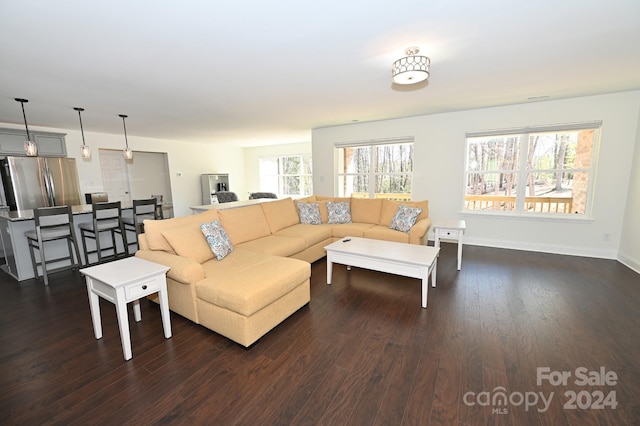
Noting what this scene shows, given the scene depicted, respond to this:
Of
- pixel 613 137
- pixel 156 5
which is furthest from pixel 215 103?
pixel 613 137

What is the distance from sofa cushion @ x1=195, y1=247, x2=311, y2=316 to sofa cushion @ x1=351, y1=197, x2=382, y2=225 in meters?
2.36

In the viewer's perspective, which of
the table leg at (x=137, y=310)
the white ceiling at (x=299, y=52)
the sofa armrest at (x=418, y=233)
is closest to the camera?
the white ceiling at (x=299, y=52)

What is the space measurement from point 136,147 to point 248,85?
5.32 metres

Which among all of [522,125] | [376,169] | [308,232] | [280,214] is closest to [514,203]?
[522,125]

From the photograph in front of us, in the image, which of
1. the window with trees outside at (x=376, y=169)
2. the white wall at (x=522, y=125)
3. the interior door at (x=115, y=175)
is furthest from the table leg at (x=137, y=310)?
the interior door at (x=115, y=175)

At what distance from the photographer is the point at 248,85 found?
3205 millimetres

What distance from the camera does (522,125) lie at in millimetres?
4445

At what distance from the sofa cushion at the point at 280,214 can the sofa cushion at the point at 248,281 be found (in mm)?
1405

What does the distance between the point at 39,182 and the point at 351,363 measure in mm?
6305

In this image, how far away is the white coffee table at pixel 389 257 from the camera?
2707 millimetres

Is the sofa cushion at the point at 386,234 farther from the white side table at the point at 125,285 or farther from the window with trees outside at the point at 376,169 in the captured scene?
the white side table at the point at 125,285

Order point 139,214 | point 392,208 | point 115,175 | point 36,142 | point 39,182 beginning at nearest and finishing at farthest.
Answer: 1. point 139,214
2. point 392,208
3. point 39,182
4. point 36,142
5. point 115,175

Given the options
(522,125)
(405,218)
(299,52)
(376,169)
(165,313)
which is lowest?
(165,313)

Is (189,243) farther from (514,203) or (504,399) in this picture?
(514,203)
